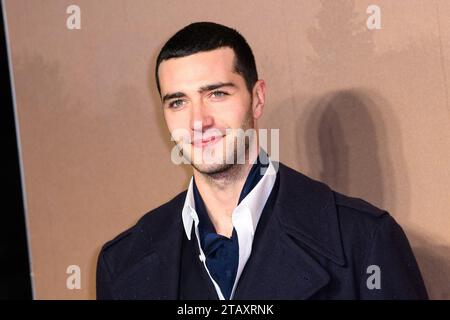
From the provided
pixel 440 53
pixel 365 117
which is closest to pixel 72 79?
pixel 365 117

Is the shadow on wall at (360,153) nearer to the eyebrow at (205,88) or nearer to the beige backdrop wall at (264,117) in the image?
the beige backdrop wall at (264,117)

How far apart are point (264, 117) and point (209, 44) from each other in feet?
1.42

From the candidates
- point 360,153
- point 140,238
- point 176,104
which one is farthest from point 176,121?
point 360,153

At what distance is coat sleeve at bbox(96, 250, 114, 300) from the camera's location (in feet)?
Result: 4.95

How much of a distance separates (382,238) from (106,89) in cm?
96

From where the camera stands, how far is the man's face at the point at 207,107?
53.3 inches

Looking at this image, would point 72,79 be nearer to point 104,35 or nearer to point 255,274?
point 104,35

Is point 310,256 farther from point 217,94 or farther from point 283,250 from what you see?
point 217,94

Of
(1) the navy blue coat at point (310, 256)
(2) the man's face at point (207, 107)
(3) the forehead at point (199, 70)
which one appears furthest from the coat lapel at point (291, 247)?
(3) the forehead at point (199, 70)

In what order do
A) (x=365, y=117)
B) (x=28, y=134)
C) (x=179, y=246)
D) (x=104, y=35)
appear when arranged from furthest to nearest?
(x=28, y=134) → (x=104, y=35) → (x=365, y=117) → (x=179, y=246)

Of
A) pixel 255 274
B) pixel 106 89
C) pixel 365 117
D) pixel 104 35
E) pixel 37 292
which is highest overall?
pixel 104 35

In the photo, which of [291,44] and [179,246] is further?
[291,44]

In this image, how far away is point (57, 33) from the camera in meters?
1.99

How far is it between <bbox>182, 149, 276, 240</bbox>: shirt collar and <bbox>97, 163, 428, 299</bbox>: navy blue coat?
0.8 inches
